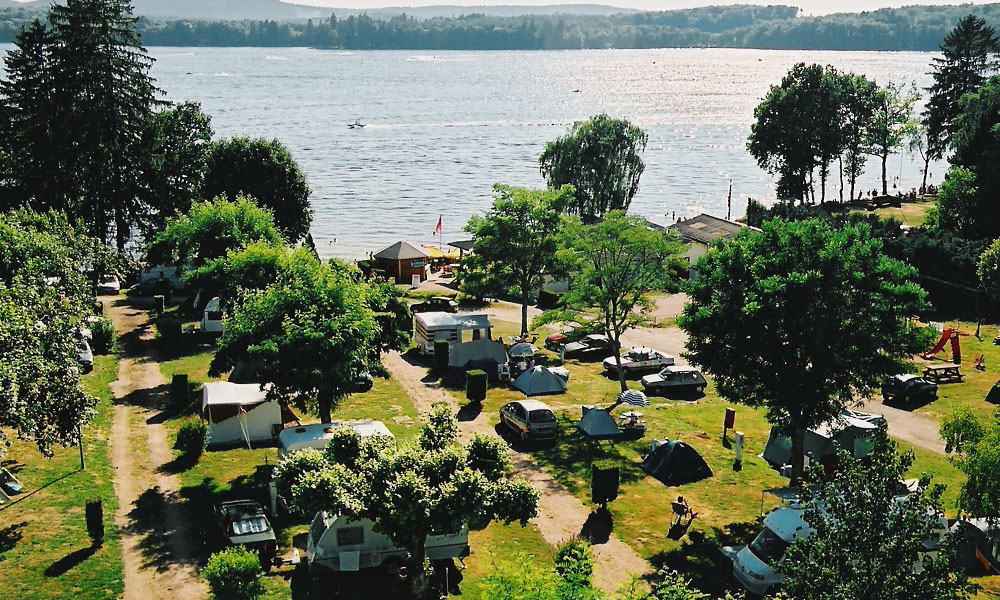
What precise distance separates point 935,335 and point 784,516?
28.1 feet

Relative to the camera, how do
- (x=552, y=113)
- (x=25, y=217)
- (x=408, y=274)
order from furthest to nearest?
(x=552, y=113), (x=408, y=274), (x=25, y=217)

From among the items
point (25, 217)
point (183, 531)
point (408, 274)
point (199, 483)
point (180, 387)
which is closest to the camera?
point (183, 531)

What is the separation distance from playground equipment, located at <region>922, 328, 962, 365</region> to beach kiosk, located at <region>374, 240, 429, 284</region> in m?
31.2

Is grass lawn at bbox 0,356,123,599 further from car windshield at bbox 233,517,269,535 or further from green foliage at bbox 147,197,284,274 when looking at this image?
green foliage at bbox 147,197,284,274

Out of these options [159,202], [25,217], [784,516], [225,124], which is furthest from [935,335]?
[225,124]

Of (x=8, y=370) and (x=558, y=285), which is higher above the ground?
Answer: (x=8, y=370)

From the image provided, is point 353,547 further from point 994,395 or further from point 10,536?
point 994,395

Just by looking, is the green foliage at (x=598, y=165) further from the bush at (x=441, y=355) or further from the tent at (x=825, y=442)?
the tent at (x=825, y=442)

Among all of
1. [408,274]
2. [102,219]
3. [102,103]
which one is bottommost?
[408,274]

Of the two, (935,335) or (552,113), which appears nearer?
(935,335)

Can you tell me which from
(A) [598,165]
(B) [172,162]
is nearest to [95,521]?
(B) [172,162]

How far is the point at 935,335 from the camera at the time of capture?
86.5ft

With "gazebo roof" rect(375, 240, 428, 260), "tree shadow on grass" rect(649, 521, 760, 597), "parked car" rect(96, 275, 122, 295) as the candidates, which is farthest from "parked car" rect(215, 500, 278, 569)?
"gazebo roof" rect(375, 240, 428, 260)

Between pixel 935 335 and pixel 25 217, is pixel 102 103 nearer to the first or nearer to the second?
pixel 25 217
